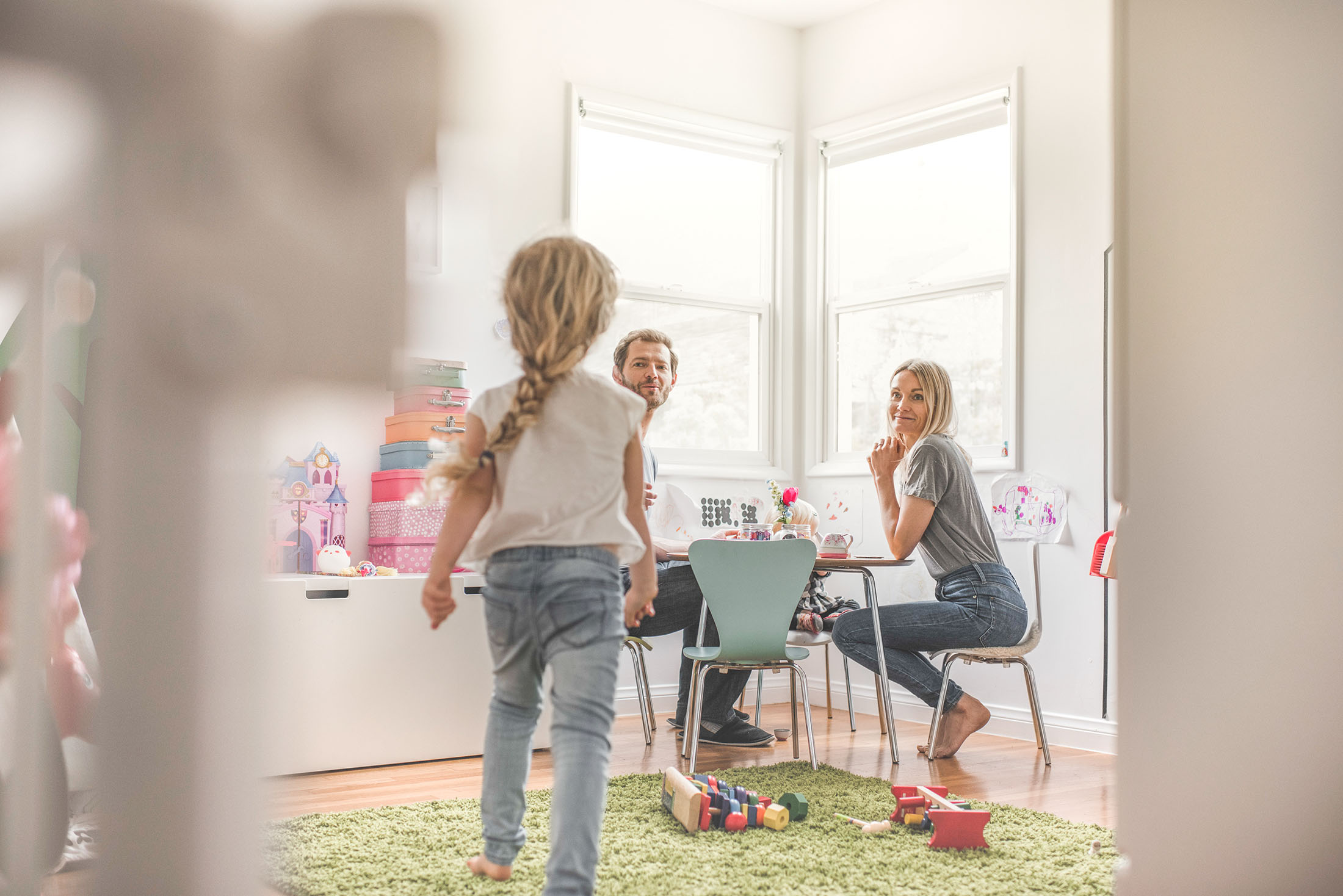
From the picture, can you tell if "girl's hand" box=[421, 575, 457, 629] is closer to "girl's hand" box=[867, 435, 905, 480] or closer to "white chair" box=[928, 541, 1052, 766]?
"white chair" box=[928, 541, 1052, 766]

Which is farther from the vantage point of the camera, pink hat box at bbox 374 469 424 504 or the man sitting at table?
the man sitting at table

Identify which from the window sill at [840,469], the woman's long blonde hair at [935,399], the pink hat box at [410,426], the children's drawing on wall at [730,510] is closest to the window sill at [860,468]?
the window sill at [840,469]

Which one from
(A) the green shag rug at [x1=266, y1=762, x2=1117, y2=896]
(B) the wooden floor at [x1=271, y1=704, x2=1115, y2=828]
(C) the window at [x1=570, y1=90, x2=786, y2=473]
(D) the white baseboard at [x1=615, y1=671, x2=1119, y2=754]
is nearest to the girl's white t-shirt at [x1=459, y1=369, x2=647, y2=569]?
(A) the green shag rug at [x1=266, y1=762, x2=1117, y2=896]

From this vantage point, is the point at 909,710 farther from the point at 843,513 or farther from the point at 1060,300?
the point at 1060,300

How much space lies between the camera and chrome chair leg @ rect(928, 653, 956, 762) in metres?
3.25

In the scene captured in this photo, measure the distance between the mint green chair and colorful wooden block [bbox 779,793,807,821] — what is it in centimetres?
45

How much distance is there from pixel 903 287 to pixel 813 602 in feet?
4.75

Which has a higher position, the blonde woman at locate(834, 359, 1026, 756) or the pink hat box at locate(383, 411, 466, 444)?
the pink hat box at locate(383, 411, 466, 444)

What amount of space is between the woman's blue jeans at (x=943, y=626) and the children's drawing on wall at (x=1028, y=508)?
488mm

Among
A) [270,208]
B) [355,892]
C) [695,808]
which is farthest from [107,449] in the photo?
[695,808]

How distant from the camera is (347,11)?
1.90 ft

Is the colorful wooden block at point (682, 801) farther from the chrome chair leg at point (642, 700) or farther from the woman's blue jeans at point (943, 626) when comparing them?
the woman's blue jeans at point (943, 626)

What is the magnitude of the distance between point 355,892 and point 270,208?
62.2 inches

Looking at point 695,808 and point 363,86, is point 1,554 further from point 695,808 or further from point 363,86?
point 695,808
